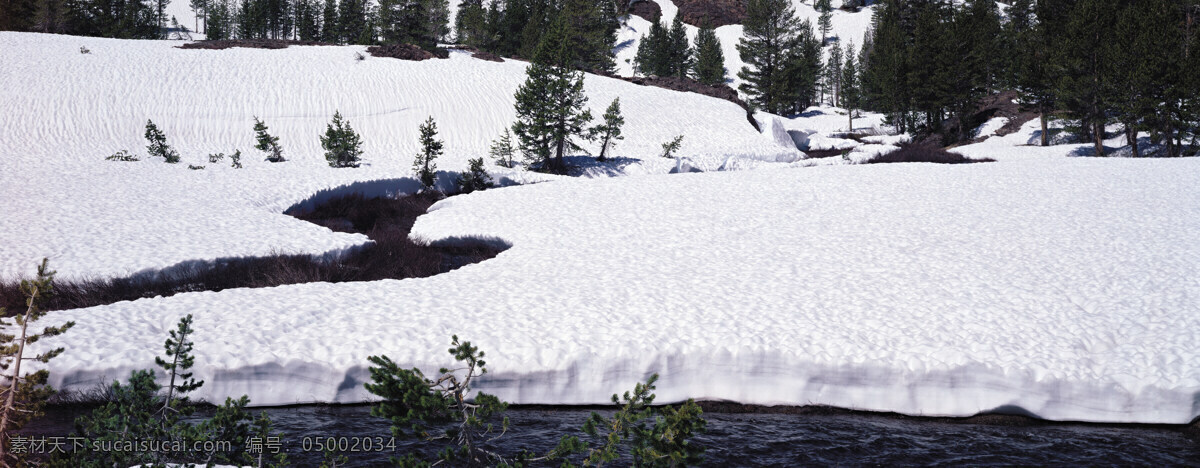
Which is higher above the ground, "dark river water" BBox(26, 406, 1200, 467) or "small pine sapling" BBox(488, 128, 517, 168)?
"small pine sapling" BBox(488, 128, 517, 168)

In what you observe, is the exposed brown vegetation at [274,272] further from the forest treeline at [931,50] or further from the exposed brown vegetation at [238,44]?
the exposed brown vegetation at [238,44]

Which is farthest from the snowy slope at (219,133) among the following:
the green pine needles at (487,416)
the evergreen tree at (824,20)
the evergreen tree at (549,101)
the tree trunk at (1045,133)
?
the evergreen tree at (824,20)

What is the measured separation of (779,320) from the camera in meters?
9.36

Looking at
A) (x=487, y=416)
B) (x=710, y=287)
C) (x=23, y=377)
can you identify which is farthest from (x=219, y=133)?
(x=487, y=416)

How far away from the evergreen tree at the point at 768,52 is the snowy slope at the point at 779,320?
2439 inches

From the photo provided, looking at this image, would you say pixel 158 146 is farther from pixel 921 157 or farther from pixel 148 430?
pixel 921 157

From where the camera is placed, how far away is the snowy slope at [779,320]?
7.77 metres

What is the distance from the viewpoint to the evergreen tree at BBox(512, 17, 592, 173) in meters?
28.5

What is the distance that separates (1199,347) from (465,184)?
22386mm

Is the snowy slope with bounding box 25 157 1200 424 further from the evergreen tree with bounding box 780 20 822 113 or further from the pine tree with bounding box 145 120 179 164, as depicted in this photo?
the evergreen tree with bounding box 780 20 822 113

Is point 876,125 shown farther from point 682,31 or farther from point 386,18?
point 386,18

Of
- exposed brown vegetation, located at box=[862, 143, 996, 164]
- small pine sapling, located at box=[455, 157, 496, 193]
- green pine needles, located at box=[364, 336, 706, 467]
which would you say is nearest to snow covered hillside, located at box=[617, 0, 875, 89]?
exposed brown vegetation, located at box=[862, 143, 996, 164]

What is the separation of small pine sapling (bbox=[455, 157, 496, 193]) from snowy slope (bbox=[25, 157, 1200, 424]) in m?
10.3

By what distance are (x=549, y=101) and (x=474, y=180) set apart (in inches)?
238
